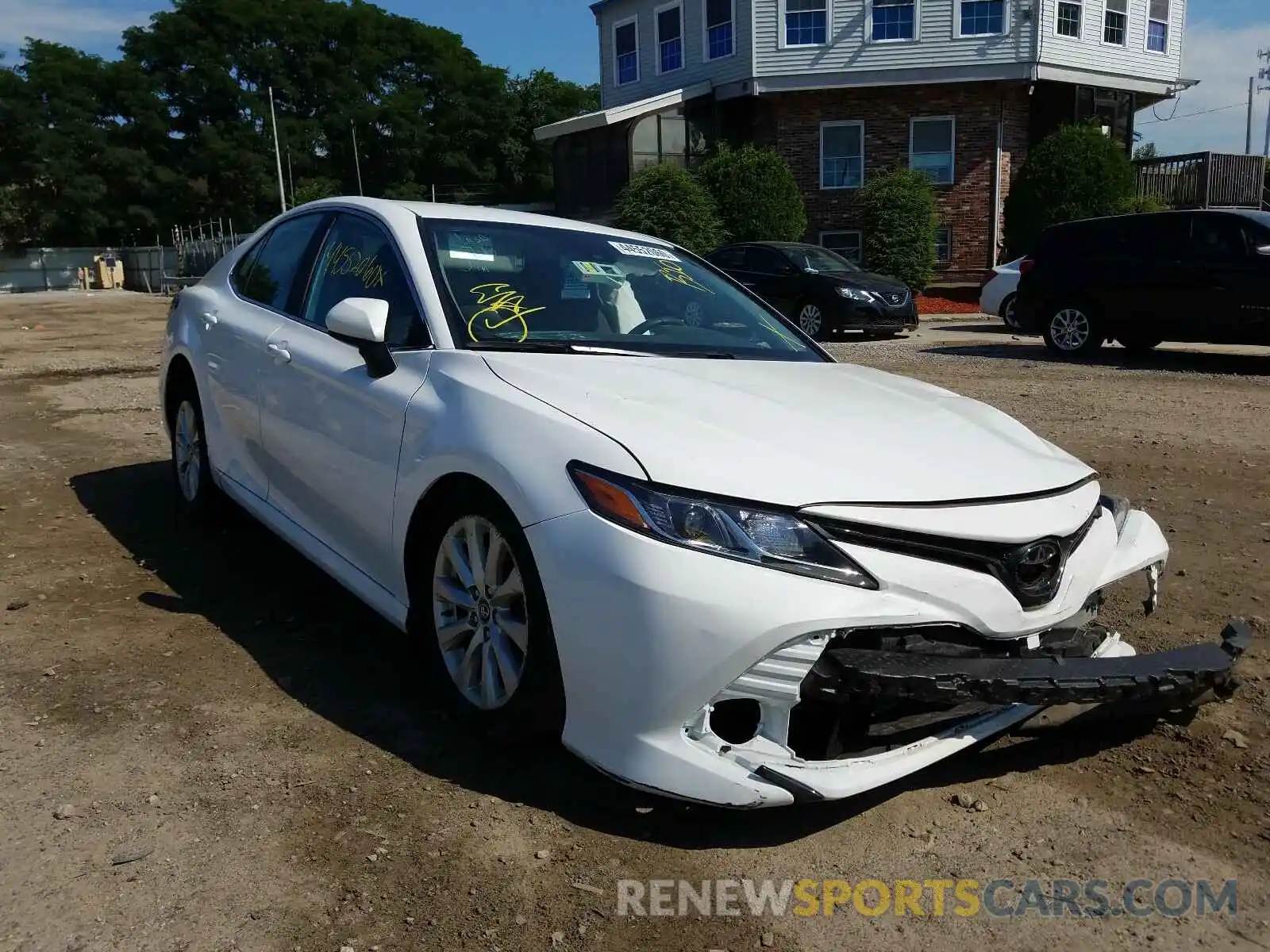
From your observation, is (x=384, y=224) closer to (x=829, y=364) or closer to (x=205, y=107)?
(x=829, y=364)

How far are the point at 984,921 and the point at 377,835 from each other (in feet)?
4.64

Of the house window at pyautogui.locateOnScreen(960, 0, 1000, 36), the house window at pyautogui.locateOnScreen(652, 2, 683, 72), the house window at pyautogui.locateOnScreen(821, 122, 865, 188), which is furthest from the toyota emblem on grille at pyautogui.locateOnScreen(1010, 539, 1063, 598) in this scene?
the house window at pyautogui.locateOnScreen(652, 2, 683, 72)

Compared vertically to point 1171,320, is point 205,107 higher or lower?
higher

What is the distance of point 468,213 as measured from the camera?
4.09 m

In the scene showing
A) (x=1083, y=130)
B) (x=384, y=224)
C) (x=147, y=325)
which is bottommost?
(x=147, y=325)

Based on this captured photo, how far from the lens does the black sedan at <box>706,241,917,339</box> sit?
52.3 feet

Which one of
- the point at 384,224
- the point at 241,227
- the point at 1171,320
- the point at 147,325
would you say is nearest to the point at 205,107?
the point at 241,227

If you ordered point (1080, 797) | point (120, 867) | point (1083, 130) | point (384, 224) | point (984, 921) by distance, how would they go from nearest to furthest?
1. point (984, 921)
2. point (120, 867)
3. point (1080, 797)
4. point (384, 224)
5. point (1083, 130)

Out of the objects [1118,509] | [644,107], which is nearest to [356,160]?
[644,107]

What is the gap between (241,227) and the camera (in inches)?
2128

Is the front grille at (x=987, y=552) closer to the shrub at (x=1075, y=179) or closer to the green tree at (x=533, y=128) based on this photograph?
the shrub at (x=1075, y=179)

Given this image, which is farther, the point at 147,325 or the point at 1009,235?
the point at 1009,235

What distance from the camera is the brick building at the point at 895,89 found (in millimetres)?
25734

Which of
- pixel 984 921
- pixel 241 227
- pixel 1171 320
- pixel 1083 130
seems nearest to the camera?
pixel 984 921
